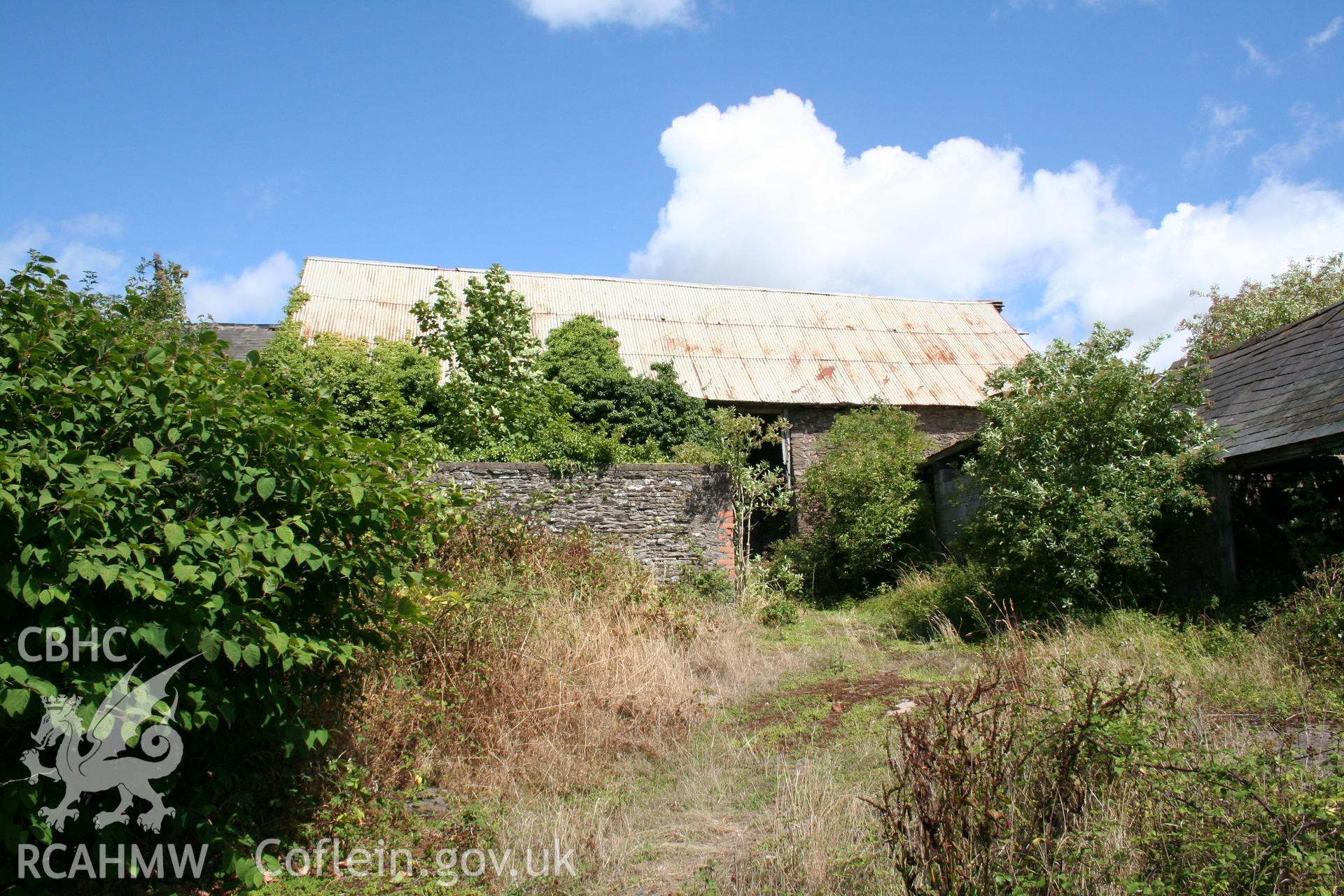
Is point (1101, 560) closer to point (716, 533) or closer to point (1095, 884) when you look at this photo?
point (716, 533)

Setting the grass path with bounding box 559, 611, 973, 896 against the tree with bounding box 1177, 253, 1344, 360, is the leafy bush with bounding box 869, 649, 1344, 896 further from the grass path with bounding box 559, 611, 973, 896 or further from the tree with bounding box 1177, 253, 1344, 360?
the tree with bounding box 1177, 253, 1344, 360

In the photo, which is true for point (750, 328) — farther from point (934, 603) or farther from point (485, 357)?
point (934, 603)

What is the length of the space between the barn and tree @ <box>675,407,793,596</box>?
113 inches

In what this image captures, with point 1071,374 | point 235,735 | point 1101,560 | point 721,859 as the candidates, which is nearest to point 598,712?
point 721,859

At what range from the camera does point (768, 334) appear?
67.0 ft

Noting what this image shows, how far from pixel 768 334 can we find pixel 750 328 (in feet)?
1.50

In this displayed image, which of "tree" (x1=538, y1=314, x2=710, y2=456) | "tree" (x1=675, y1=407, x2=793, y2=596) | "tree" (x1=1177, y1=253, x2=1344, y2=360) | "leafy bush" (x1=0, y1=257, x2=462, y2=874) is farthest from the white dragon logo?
"tree" (x1=1177, y1=253, x2=1344, y2=360)

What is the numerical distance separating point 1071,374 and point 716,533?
17.0ft

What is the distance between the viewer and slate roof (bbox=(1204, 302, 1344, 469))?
8602 millimetres

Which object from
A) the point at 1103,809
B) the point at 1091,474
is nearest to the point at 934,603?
the point at 1091,474

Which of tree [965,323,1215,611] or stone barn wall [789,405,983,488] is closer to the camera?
tree [965,323,1215,611]

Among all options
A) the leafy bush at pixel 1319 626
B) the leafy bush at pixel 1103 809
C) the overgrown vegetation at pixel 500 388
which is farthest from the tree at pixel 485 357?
the leafy bush at pixel 1103 809

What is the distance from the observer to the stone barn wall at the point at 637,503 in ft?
37.6

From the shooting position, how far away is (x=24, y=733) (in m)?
3.95
